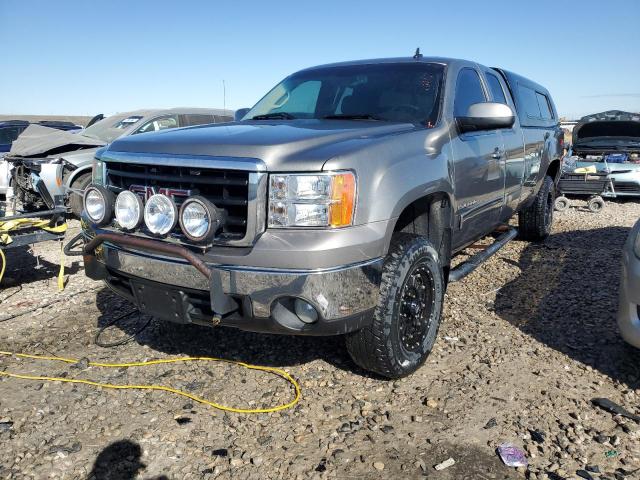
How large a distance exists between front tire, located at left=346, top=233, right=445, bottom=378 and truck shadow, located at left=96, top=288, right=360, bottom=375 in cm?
34

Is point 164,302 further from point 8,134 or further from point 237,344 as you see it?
point 8,134

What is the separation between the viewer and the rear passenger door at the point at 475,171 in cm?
352

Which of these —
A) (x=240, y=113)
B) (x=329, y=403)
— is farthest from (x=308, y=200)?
(x=240, y=113)

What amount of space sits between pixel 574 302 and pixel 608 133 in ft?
26.3

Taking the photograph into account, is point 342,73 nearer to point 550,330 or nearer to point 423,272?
point 423,272

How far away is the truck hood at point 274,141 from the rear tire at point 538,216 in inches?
143

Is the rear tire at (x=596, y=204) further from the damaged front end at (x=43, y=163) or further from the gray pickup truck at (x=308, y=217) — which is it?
the damaged front end at (x=43, y=163)

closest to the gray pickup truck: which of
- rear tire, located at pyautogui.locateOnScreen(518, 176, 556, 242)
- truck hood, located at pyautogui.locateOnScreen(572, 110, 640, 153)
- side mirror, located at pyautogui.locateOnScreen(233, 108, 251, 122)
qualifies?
side mirror, located at pyautogui.locateOnScreen(233, 108, 251, 122)

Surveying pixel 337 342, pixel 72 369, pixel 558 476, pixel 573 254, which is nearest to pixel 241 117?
pixel 337 342

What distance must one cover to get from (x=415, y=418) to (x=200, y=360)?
1.44 metres

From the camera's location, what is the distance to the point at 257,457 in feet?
7.82

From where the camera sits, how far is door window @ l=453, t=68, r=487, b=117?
3.71 m

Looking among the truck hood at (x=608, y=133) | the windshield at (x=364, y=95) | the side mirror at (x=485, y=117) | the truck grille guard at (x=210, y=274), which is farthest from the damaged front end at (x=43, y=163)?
the truck hood at (x=608, y=133)

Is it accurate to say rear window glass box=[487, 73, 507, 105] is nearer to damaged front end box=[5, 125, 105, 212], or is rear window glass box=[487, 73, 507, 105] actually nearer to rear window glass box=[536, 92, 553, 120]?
rear window glass box=[536, 92, 553, 120]
